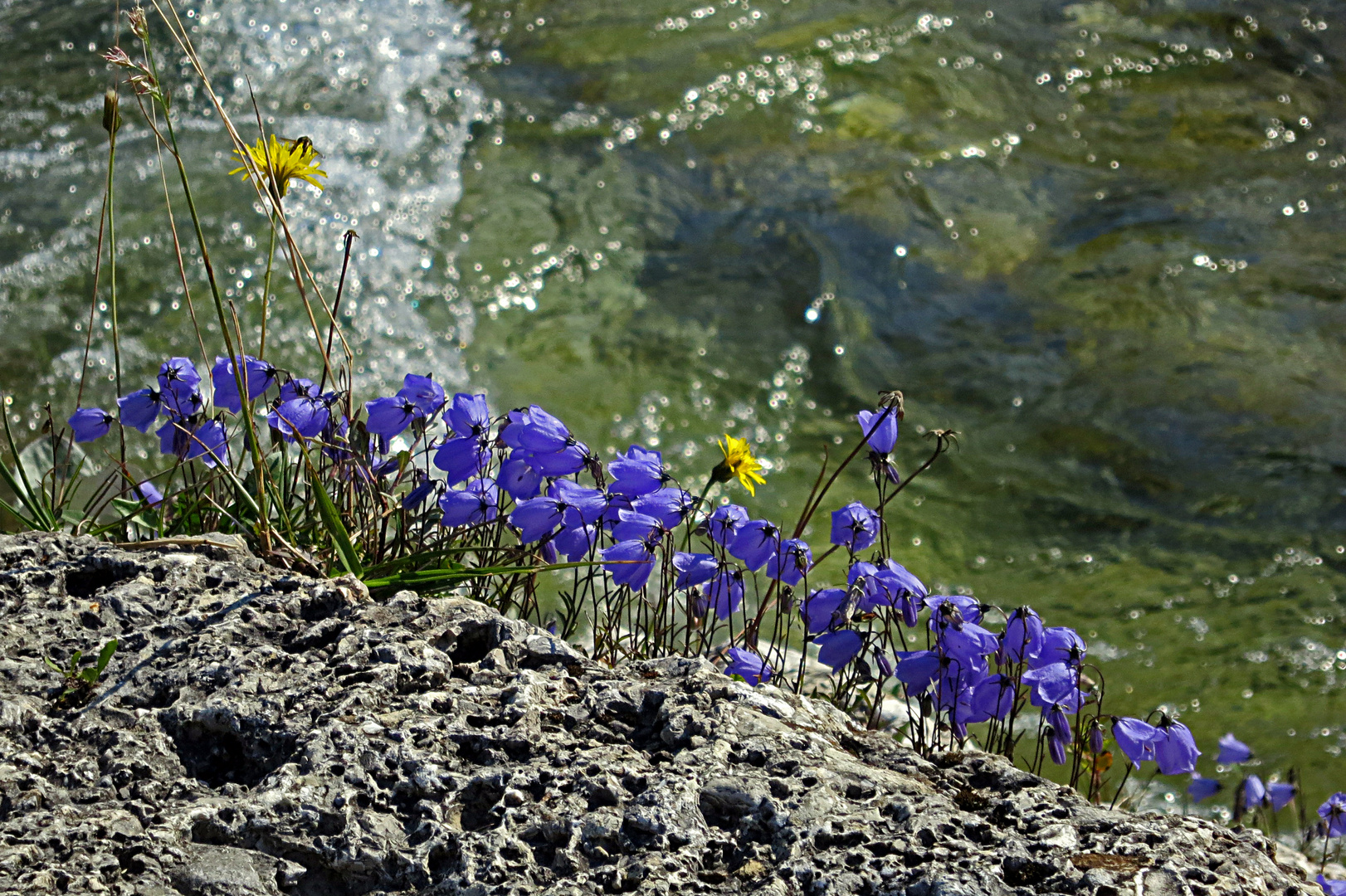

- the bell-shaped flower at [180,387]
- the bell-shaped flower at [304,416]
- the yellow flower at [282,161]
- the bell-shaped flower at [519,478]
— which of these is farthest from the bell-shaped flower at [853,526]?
the bell-shaped flower at [180,387]

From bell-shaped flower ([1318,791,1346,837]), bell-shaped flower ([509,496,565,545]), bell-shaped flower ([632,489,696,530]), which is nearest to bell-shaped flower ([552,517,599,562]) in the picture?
bell-shaped flower ([509,496,565,545])

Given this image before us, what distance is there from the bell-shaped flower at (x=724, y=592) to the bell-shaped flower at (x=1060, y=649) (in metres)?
0.63

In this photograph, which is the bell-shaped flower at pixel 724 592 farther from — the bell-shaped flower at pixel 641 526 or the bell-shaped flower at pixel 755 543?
the bell-shaped flower at pixel 641 526

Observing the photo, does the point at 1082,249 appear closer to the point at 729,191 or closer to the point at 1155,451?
the point at 1155,451

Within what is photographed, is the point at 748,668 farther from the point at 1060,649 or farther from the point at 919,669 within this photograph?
the point at 1060,649

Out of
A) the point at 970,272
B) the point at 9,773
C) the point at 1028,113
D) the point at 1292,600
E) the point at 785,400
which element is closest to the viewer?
the point at 9,773

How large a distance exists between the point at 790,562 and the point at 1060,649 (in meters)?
0.57

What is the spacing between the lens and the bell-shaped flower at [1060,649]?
2.16 metres

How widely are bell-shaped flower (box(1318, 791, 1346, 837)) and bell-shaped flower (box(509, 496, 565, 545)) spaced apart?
220 centimetres

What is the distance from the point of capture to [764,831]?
1.53m

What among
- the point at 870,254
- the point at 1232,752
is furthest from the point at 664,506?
the point at 870,254

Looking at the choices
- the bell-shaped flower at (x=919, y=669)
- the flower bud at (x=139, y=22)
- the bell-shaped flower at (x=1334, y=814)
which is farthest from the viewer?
the bell-shaped flower at (x=1334, y=814)

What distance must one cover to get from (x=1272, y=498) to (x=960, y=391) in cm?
161

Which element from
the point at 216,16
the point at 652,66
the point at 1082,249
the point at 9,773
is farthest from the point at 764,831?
the point at 216,16
